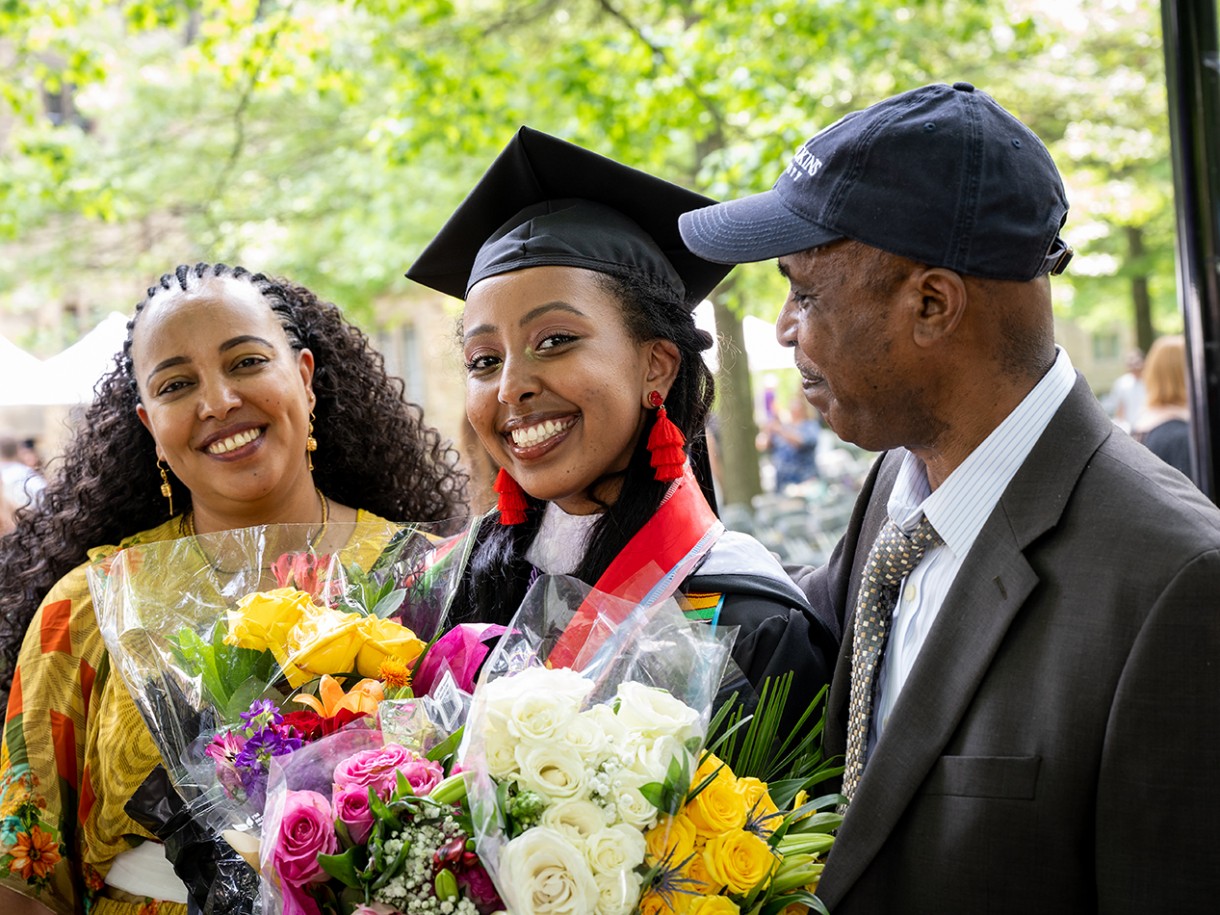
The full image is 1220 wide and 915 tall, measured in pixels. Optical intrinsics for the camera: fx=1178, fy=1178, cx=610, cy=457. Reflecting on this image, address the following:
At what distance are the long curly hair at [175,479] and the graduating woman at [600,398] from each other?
2.25 feet

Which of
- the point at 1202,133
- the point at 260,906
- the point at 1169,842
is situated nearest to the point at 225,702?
the point at 260,906

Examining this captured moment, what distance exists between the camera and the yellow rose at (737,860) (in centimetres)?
158

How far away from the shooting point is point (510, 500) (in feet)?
8.49

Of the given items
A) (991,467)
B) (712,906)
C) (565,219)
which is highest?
(565,219)

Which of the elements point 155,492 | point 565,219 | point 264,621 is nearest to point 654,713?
point 264,621

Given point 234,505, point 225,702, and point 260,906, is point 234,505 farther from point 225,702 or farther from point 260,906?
point 260,906

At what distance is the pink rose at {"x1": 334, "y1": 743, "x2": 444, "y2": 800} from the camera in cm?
157

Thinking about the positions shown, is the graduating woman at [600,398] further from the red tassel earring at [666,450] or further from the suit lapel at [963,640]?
the suit lapel at [963,640]

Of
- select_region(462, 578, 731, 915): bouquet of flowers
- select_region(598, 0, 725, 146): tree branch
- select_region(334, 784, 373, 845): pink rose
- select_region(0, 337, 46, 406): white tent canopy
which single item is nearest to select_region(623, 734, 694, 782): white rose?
select_region(462, 578, 731, 915): bouquet of flowers

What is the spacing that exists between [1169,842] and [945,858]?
287 mm

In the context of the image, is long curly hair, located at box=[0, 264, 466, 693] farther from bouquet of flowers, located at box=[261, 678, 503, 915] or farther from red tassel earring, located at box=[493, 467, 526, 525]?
bouquet of flowers, located at box=[261, 678, 503, 915]

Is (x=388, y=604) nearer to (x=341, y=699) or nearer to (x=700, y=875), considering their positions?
(x=341, y=699)

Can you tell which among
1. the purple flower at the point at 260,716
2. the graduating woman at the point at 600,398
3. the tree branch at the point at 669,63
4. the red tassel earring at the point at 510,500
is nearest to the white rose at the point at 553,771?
the purple flower at the point at 260,716

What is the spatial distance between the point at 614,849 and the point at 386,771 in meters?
0.33
